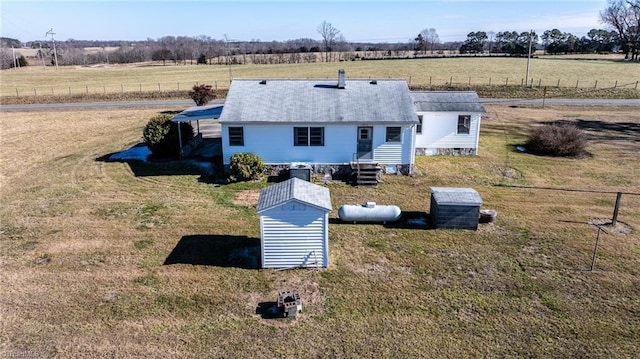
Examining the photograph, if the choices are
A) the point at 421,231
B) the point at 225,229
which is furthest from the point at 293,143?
the point at 421,231

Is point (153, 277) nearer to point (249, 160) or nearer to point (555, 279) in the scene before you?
point (249, 160)

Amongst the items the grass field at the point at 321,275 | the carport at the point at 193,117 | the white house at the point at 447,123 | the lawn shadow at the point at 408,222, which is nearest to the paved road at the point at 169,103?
the carport at the point at 193,117

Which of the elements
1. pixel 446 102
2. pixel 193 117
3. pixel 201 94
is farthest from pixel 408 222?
pixel 201 94

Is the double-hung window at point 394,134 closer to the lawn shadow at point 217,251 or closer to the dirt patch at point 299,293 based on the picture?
the lawn shadow at point 217,251

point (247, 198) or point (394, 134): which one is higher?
point (394, 134)

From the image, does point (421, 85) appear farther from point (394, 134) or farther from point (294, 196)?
point (294, 196)

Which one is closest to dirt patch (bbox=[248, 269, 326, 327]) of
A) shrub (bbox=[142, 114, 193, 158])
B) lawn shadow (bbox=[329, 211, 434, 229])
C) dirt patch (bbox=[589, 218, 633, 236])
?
lawn shadow (bbox=[329, 211, 434, 229])
